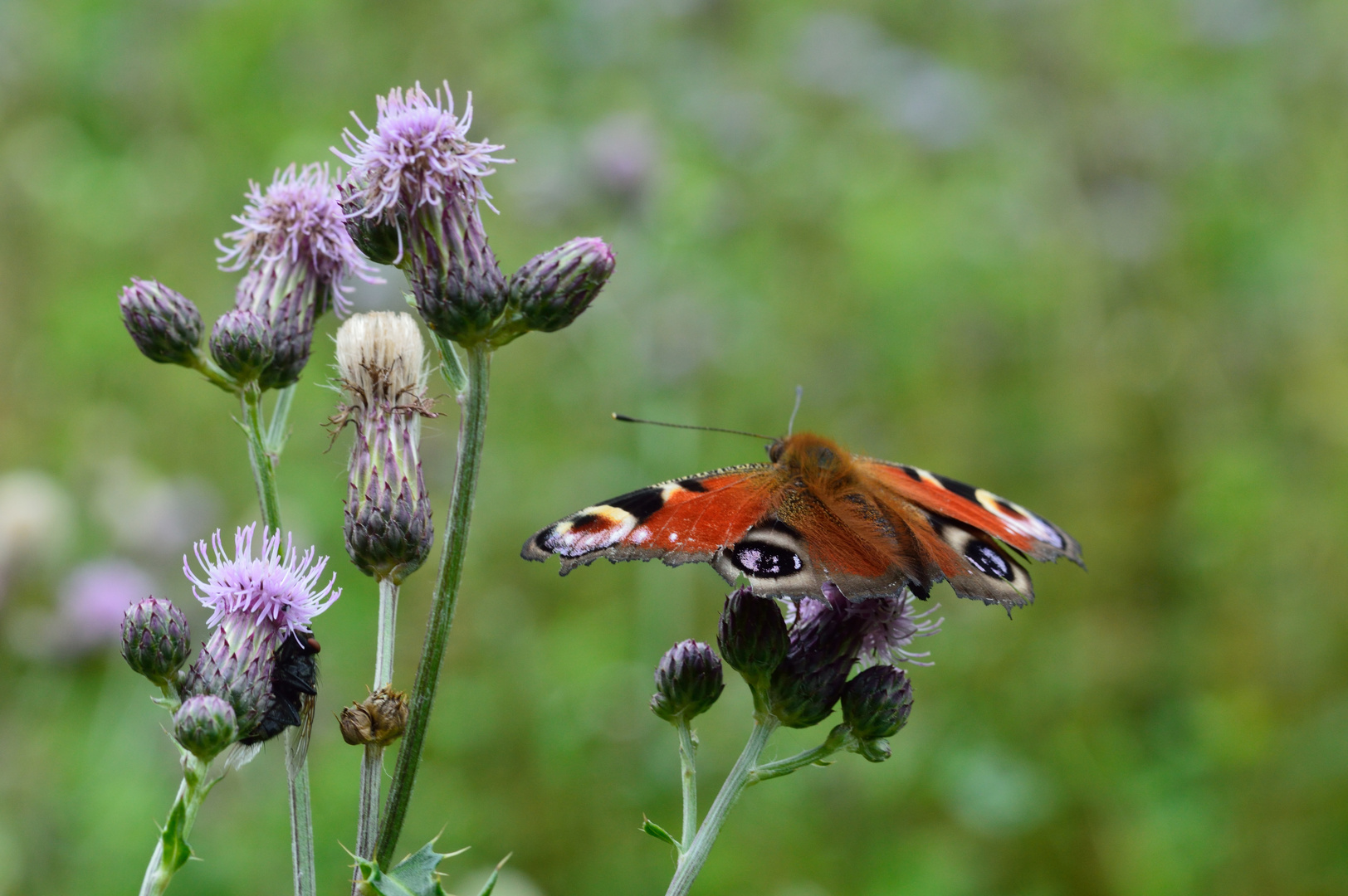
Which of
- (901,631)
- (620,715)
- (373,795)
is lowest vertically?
Result: (620,715)

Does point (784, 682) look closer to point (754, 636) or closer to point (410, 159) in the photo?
point (754, 636)

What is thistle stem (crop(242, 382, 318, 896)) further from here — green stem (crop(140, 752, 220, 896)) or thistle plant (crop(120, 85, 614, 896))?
green stem (crop(140, 752, 220, 896))

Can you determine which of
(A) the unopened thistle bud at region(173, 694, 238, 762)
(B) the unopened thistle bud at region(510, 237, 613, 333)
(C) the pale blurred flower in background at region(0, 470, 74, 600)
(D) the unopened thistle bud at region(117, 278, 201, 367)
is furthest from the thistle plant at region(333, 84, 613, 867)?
(C) the pale blurred flower in background at region(0, 470, 74, 600)

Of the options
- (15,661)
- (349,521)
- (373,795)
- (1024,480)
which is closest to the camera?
(373,795)

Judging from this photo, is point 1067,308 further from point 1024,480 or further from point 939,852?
point 939,852

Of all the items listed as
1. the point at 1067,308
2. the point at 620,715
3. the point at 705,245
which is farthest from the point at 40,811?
the point at 1067,308

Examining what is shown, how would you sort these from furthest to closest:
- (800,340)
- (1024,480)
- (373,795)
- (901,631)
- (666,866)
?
1. (800,340)
2. (1024,480)
3. (666,866)
4. (901,631)
5. (373,795)
